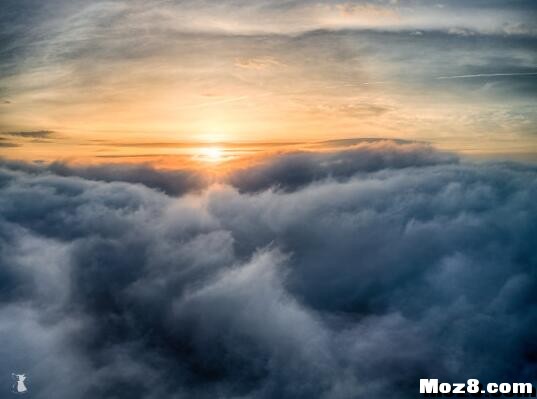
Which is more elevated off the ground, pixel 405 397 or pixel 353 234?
pixel 353 234

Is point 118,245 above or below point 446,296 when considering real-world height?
above

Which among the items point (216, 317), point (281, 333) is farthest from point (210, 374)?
point (281, 333)

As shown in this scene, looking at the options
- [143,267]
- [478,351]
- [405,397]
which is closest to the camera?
[405,397]

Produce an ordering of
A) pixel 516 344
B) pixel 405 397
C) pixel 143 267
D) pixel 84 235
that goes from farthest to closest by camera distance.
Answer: pixel 84 235
pixel 143 267
pixel 516 344
pixel 405 397

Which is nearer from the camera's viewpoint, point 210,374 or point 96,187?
point 210,374

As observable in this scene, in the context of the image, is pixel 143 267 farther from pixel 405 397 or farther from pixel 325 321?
pixel 405 397

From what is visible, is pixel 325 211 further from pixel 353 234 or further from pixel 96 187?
pixel 96 187

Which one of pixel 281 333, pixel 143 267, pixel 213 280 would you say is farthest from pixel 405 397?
pixel 143 267

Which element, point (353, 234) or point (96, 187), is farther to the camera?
point (353, 234)

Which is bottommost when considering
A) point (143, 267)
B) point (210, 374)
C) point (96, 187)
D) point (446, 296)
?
point (210, 374)
